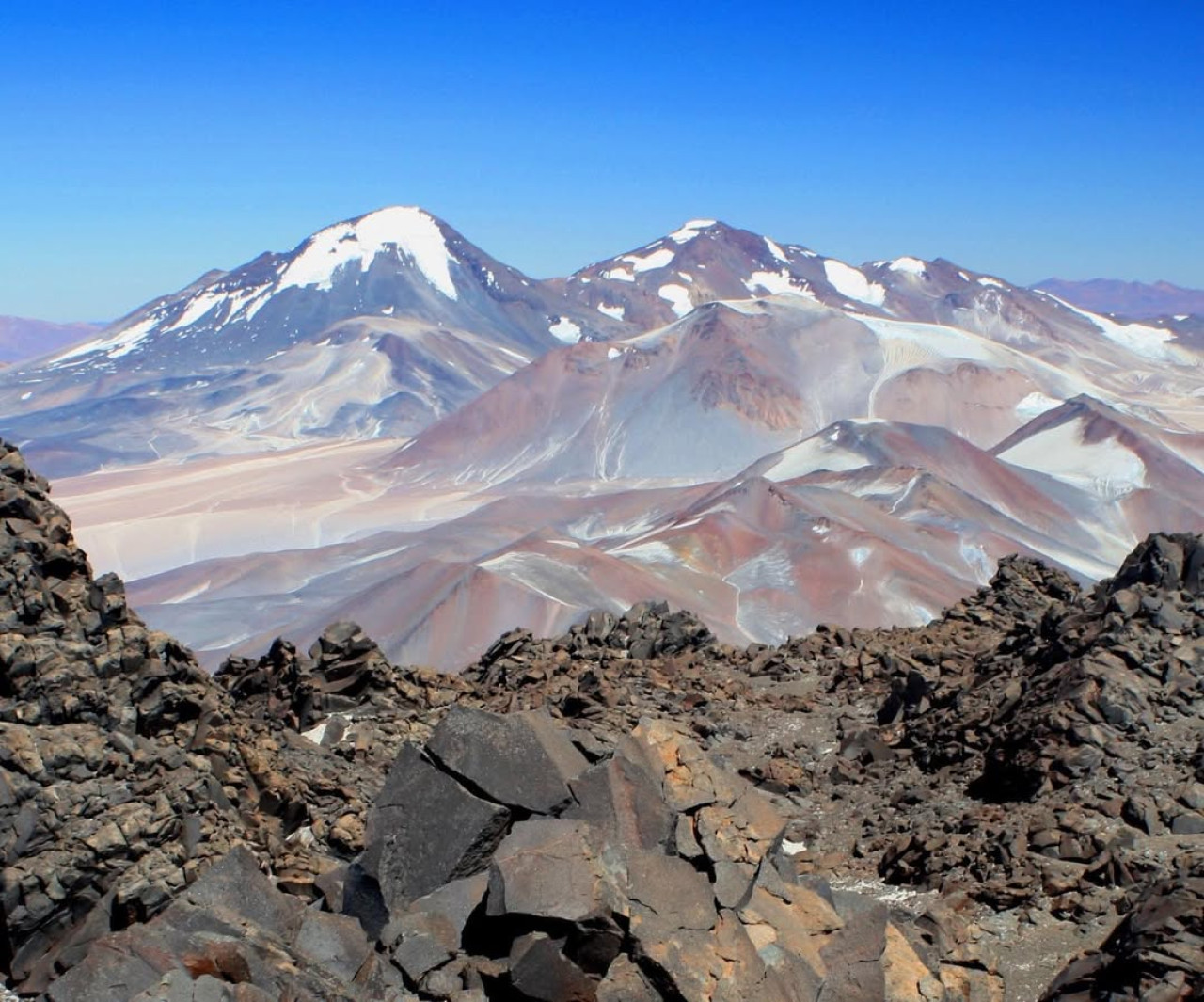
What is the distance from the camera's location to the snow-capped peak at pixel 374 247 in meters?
122

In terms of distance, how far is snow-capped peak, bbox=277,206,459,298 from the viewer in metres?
122

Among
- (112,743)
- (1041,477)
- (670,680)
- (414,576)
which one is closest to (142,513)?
(414,576)

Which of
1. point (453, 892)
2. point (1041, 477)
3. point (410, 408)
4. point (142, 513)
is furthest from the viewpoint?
point (410, 408)

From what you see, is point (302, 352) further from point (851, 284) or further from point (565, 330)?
point (851, 284)

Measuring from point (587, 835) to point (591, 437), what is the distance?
63.9m

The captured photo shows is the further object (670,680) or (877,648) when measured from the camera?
(877,648)

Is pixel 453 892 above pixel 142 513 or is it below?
above

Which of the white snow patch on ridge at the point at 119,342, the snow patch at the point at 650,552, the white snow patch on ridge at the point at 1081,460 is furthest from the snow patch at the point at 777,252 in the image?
the snow patch at the point at 650,552

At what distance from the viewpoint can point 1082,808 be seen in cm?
891

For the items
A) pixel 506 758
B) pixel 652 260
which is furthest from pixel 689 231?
pixel 506 758

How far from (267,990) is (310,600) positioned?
3625cm

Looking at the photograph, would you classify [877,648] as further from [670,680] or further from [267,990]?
[267,990]

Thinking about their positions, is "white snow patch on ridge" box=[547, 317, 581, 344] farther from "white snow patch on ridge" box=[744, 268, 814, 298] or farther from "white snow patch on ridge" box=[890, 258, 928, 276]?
"white snow patch on ridge" box=[890, 258, 928, 276]

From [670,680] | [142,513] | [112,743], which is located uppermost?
[112,743]
